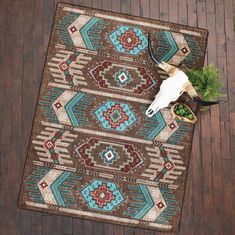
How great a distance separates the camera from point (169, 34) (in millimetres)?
3119

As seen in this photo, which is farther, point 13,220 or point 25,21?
point 25,21

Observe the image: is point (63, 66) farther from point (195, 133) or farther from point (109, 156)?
point (195, 133)

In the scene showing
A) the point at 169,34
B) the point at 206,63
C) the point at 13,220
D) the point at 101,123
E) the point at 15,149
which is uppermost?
the point at 169,34

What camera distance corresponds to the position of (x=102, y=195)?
2.96m

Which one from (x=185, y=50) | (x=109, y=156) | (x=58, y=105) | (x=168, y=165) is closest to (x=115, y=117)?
(x=109, y=156)

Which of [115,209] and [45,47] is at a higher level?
[45,47]

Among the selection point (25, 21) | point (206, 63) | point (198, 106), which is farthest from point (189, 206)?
point (25, 21)

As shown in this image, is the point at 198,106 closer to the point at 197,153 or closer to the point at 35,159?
the point at 197,153

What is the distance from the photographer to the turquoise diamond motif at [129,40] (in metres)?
3.10

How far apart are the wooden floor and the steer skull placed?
0.35 meters

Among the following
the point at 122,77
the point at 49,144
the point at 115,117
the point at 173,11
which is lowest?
the point at 49,144

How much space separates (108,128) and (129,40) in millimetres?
747

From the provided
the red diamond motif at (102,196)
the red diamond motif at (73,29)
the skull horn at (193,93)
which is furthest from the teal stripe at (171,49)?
the red diamond motif at (102,196)

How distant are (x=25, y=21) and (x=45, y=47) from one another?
28 centimetres
